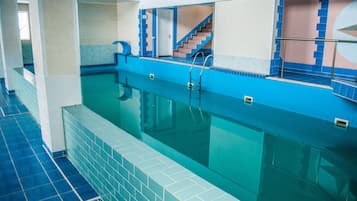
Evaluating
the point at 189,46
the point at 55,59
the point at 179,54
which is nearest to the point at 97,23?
the point at 179,54

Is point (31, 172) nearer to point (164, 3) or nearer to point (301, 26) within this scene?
point (301, 26)

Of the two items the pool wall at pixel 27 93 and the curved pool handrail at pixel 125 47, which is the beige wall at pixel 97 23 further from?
the pool wall at pixel 27 93

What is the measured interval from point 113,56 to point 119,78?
9.03 feet

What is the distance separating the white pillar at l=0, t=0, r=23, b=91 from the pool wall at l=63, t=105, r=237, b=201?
4.32 meters

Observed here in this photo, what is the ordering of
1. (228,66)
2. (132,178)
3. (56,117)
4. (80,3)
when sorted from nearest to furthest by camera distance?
(132,178)
(56,117)
(228,66)
(80,3)

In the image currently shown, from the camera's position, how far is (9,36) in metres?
6.59

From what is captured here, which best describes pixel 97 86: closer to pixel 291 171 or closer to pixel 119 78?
pixel 119 78

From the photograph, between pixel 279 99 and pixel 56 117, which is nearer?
pixel 56 117

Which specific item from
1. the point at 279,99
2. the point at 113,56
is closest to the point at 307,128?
the point at 279,99

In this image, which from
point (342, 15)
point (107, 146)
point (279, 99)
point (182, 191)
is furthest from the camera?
point (342, 15)

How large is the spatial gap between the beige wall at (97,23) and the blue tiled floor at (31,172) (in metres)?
7.75

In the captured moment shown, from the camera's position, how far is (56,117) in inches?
132

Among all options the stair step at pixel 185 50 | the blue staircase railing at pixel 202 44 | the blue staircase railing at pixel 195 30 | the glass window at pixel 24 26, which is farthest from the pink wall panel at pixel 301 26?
the glass window at pixel 24 26

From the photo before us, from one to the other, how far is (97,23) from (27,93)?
279 inches
